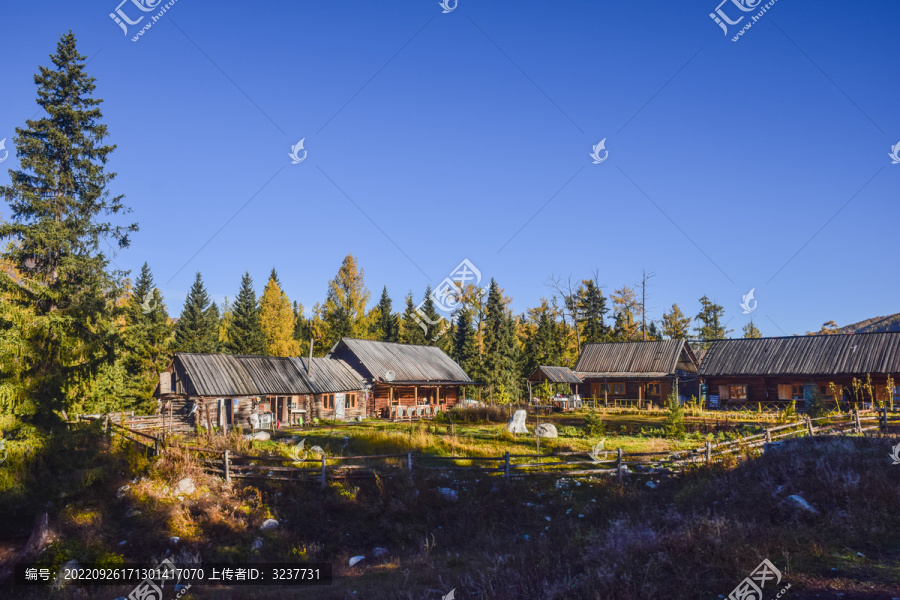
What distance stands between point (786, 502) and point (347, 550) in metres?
10.0

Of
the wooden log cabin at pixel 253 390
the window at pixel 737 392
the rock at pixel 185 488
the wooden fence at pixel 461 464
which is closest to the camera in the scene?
the rock at pixel 185 488

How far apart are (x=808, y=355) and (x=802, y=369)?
6.08ft

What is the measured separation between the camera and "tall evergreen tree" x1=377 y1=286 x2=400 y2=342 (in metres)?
65.4

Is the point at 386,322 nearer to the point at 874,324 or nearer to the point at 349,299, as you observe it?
the point at 349,299

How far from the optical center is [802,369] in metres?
41.6

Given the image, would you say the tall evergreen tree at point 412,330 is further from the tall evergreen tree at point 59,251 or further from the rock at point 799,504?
the rock at point 799,504

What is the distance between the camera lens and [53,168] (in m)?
21.8

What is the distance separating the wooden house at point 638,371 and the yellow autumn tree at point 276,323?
29.1m

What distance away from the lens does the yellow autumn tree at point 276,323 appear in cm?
5628

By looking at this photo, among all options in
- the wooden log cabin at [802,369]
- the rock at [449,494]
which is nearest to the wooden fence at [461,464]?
the rock at [449,494]

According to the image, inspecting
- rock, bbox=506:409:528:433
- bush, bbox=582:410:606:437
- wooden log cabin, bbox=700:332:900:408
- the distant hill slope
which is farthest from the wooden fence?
the distant hill slope

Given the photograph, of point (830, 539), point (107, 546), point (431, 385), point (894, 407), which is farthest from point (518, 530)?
point (894, 407)

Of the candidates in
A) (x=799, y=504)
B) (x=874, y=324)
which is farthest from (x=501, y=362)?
(x=874, y=324)

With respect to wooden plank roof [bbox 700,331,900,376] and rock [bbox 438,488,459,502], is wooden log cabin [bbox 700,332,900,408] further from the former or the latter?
rock [bbox 438,488,459,502]
